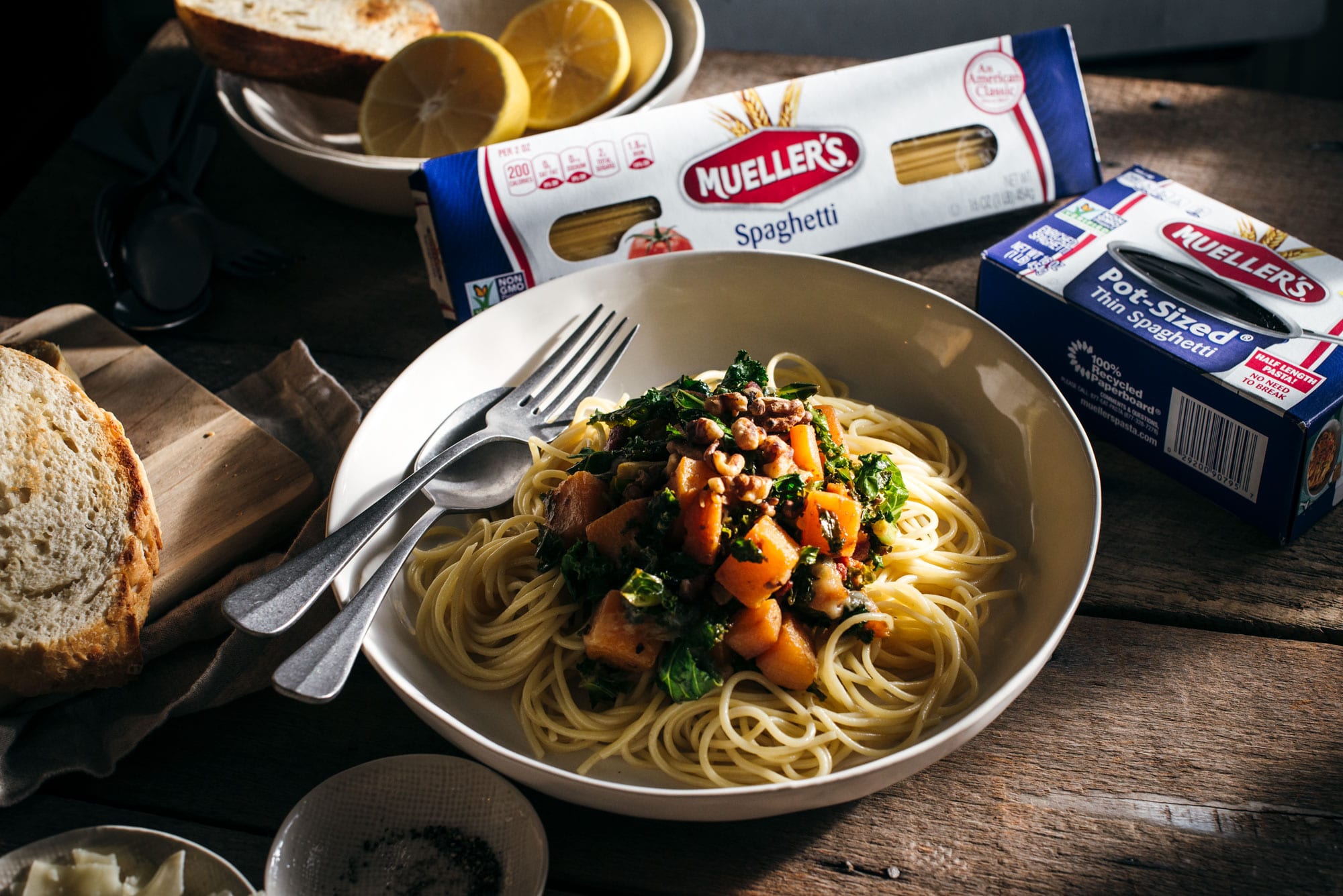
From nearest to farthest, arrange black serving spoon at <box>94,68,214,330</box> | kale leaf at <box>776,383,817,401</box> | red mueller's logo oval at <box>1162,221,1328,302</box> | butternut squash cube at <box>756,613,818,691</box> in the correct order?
butternut squash cube at <box>756,613,818,691</box>, kale leaf at <box>776,383,817,401</box>, red mueller's logo oval at <box>1162,221,1328,302</box>, black serving spoon at <box>94,68,214,330</box>

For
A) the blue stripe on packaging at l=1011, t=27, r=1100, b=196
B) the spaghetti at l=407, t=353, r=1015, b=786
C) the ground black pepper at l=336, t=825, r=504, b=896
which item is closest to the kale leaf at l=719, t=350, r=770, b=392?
the spaghetti at l=407, t=353, r=1015, b=786

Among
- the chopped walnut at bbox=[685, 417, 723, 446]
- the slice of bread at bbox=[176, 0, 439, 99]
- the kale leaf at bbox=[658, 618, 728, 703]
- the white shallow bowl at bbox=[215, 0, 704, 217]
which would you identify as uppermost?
the slice of bread at bbox=[176, 0, 439, 99]

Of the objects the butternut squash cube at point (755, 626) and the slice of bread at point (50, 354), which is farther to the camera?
the slice of bread at point (50, 354)

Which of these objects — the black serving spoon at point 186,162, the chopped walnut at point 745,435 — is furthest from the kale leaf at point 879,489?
the black serving spoon at point 186,162

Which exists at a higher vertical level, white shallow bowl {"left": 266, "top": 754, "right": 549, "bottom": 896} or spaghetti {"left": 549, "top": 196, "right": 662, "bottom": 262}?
spaghetti {"left": 549, "top": 196, "right": 662, "bottom": 262}

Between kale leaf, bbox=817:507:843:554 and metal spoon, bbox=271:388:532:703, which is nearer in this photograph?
metal spoon, bbox=271:388:532:703

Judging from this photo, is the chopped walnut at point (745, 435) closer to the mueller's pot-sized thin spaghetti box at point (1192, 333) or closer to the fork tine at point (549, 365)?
the fork tine at point (549, 365)

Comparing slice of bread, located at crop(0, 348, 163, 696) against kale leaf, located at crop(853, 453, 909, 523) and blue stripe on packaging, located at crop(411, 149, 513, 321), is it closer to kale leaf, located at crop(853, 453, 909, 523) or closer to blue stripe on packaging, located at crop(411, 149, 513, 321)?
blue stripe on packaging, located at crop(411, 149, 513, 321)
